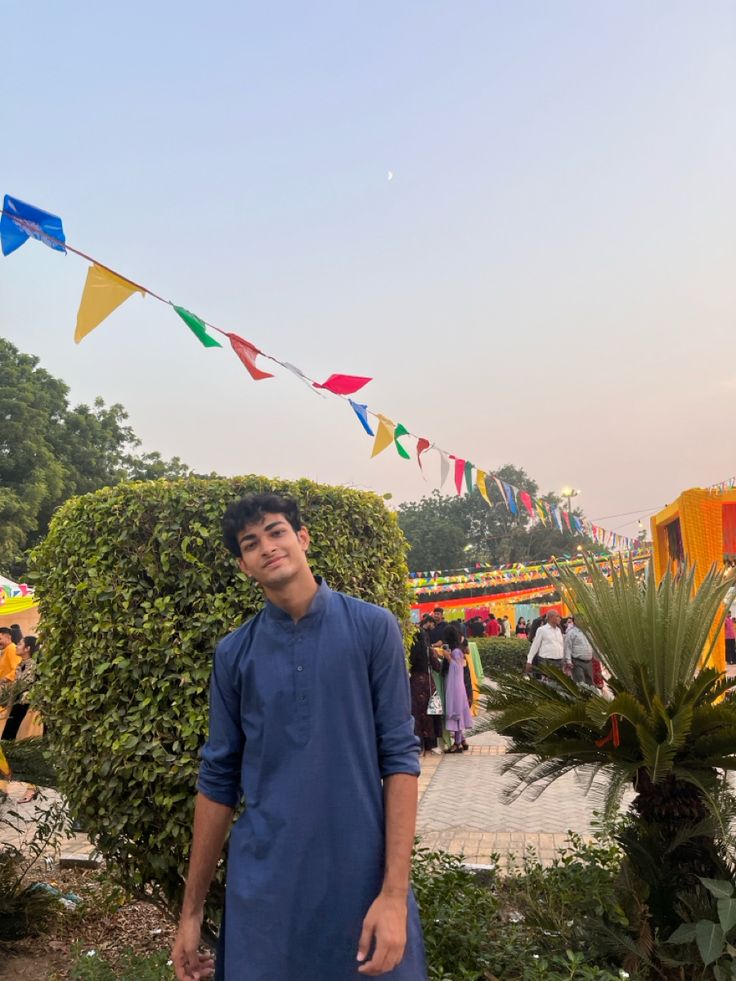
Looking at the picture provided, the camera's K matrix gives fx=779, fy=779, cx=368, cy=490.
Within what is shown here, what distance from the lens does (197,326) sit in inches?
206

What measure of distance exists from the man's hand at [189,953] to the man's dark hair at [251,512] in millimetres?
940

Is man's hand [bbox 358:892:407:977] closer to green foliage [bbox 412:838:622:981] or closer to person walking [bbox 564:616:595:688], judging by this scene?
green foliage [bbox 412:838:622:981]

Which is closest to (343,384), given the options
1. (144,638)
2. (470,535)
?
(144,638)

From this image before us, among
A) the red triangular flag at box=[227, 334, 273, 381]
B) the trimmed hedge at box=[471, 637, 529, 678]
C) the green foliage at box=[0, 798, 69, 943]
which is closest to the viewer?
the green foliage at box=[0, 798, 69, 943]

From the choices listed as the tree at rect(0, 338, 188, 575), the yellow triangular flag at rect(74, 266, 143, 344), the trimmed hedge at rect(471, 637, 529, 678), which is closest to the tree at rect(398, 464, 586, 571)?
the tree at rect(0, 338, 188, 575)

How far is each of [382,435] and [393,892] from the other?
6698mm

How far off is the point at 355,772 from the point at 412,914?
15.5 inches

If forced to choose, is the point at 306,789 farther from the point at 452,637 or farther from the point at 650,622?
the point at 452,637

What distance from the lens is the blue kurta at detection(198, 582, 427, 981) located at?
1711 mm

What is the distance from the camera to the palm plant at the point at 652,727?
2.79 metres

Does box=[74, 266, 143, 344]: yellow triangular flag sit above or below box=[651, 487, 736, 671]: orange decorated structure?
above

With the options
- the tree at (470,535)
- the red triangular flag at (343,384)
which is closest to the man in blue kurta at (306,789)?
the red triangular flag at (343,384)

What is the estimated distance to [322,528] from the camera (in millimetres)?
3518

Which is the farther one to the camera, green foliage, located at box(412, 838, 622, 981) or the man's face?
green foliage, located at box(412, 838, 622, 981)
